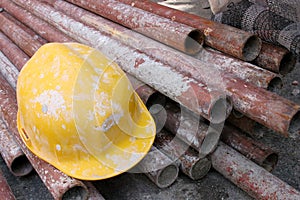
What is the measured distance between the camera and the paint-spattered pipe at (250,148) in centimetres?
294

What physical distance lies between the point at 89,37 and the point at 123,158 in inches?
60.2

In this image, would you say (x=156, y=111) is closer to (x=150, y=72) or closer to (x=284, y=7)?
(x=150, y=72)

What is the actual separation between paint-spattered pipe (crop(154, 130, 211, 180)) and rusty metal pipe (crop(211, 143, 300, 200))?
112mm

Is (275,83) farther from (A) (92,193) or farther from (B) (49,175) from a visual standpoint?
(B) (49,175)

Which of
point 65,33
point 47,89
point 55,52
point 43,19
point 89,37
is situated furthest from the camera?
point 43,19

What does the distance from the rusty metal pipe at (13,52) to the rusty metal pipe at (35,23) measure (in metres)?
0.32

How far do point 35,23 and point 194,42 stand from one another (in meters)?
2.20

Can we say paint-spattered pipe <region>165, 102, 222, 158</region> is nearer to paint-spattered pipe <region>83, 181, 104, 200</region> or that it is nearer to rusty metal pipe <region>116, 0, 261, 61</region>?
rusty metal pipe <region>116, 0, 261, 61</region>

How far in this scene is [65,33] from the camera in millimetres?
4086

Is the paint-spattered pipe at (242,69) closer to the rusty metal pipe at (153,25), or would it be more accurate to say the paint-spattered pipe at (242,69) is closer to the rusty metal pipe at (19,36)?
the rusty metal pipe at (153,25)

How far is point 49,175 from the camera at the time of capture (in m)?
2.62

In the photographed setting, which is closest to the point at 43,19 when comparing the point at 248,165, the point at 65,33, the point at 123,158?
the point at 65,33

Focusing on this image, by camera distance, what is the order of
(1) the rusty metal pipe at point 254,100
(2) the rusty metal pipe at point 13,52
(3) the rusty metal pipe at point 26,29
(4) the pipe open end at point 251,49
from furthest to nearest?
(3) the rusty metal pipe at point 26,29 < (2) the rusty metal pipe at point 13,52 < (4) the pipe open end at point 251,49 < (1) the rusty metal pipe at point 254,100

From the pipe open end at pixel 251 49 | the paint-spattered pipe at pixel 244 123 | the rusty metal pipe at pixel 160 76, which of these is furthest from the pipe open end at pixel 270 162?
the pipe open end at pixel 251 49
